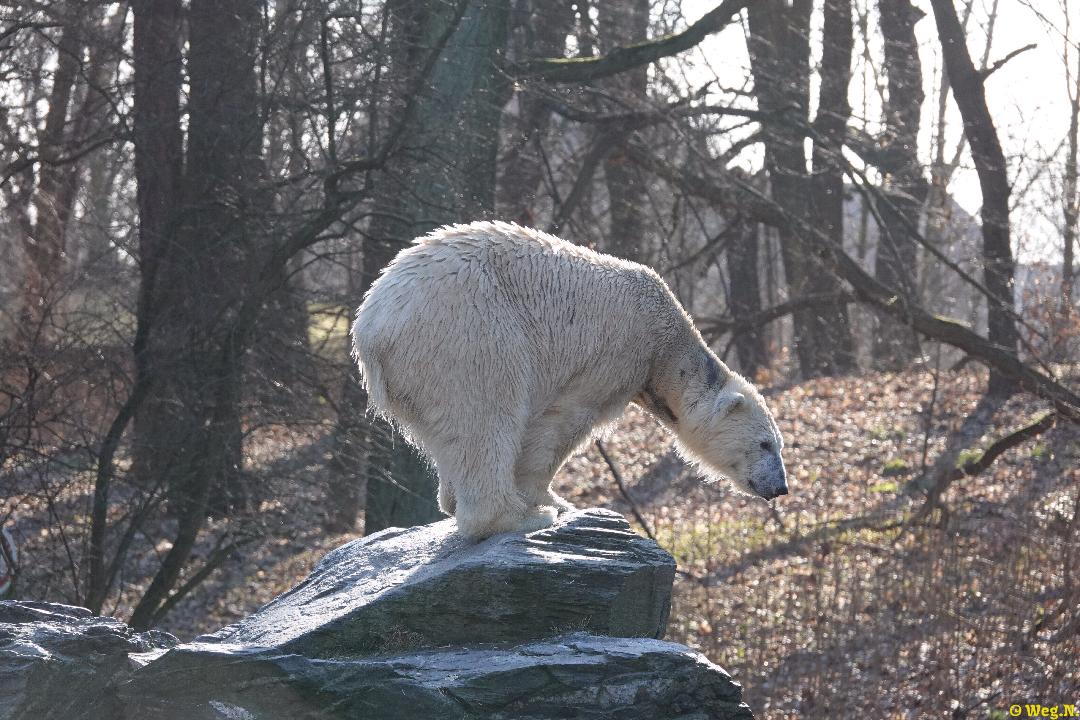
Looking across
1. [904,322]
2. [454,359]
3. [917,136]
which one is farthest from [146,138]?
[917,136]

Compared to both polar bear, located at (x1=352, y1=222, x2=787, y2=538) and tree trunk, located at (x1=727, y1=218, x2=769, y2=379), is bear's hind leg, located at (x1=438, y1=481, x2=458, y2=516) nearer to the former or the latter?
polar bear, located at (x1=352, y1=222, x2=787, y2=538)

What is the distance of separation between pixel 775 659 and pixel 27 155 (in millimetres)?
9305

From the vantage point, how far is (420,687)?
16.7 ft

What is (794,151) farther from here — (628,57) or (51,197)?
(51,197)

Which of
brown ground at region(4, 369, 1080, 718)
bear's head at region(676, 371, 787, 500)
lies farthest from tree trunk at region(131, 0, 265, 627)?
bear's head at region(676, 371, 787, 500)

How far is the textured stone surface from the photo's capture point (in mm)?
5059

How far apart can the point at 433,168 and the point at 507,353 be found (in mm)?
5290

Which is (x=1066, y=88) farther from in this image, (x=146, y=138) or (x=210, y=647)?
(x=210, y=647)

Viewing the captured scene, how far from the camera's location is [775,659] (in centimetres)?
1146

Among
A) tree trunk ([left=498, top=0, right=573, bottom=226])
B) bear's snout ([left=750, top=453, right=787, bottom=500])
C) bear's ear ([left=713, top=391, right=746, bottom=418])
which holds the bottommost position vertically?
bear's snout ([left=750, top=453, right=787, bottom=500])

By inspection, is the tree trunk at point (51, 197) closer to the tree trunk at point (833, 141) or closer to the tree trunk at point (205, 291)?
the tree trunk at point (205, 291)

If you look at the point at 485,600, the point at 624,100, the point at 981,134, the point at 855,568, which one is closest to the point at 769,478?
the point at 485,600

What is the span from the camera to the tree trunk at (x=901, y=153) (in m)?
14.8

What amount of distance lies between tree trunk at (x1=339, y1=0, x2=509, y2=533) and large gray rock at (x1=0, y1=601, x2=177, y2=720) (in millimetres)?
5205
